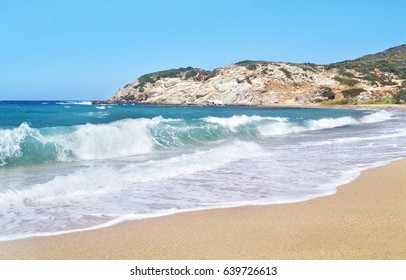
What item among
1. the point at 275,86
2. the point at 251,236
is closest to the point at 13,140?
the point at 251,236

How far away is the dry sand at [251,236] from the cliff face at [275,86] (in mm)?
78164

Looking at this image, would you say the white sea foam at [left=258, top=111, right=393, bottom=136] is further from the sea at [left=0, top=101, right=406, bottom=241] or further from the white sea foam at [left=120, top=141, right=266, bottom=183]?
the white sea foam at [left=120, top=141, right=266, bottom=183]

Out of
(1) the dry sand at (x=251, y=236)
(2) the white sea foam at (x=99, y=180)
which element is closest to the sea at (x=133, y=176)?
(2) the white sea foam at (x=99, y=180)

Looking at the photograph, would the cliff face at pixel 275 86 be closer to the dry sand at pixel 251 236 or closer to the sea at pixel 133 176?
the sea at pixel 133 176

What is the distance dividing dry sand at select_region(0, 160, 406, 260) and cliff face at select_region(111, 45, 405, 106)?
7816 cm

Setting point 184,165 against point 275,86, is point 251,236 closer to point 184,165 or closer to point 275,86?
point 184,165

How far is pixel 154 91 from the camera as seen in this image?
10456 cm

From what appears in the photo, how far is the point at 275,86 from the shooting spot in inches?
3553

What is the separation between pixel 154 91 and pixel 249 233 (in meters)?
101

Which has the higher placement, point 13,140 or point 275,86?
point 275,86

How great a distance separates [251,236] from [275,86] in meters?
87.7

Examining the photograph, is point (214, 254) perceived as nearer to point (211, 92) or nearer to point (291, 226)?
point (291, 226)

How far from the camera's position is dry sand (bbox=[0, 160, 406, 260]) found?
4.44m
